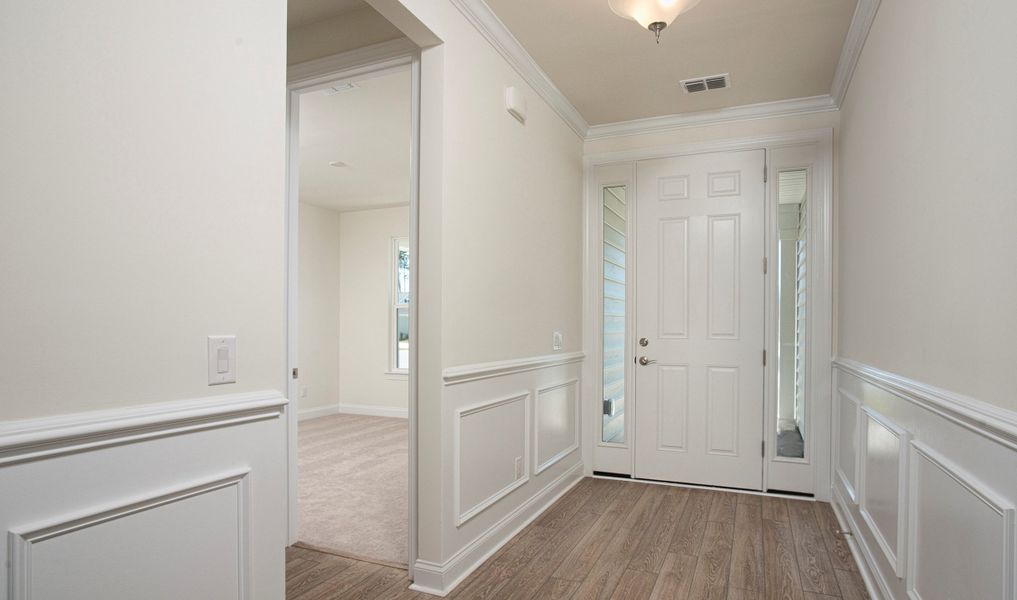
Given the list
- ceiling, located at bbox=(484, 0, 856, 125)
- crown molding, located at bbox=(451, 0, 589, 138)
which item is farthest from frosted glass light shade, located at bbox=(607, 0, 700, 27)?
crown molding, located at bbox=(451, 0, 589, 138)

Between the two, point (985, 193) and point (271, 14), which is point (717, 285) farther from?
point (271, 14)

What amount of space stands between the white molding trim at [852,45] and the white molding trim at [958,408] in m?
1.56

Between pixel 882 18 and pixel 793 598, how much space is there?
2.41 meters

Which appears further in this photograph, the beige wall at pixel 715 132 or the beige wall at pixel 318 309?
the beige wall at pixel 318 309

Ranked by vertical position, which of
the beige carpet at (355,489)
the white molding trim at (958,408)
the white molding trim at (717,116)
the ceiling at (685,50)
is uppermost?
the ceiling at (685,50)

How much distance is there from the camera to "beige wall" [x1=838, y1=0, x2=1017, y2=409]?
1318 millimetres

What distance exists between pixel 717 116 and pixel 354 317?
5.17m

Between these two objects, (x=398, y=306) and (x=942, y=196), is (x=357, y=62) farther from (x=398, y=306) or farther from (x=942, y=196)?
(x=398, y=306)

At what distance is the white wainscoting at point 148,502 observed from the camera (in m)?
1.09

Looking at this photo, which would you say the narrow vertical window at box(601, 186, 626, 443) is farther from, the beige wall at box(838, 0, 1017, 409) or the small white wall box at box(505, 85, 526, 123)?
the beige wall at box(838, 0, 1017, 409)

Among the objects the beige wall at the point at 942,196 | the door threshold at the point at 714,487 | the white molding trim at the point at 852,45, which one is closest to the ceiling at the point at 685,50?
the white molding trim at the point at 852,45

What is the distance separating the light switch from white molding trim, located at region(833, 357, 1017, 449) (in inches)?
67.9

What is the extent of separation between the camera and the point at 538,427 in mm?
3533

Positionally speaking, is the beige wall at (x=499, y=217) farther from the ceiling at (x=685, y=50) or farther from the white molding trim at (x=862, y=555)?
the white molding trim at (x=862, y=555)
